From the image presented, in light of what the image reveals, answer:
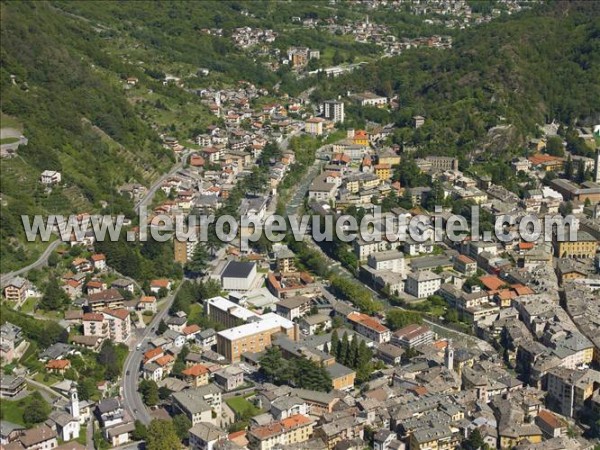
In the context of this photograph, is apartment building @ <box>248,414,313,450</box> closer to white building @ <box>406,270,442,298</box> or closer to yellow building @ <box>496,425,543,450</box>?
yellow building @ <box>496,425,543,450</box>

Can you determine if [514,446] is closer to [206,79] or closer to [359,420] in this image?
[359,420]

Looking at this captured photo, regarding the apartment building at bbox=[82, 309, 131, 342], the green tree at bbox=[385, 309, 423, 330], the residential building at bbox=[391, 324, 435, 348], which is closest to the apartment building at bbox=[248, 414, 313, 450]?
the residential building at bbox=[391, 324, 435, 348]

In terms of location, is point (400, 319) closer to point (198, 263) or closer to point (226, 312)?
point (226, 312)

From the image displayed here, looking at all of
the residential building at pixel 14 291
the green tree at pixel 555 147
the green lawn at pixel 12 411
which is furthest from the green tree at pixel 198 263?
the green tree at pixel 555 147

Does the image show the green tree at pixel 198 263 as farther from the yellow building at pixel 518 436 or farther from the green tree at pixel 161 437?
the yellow building at pixel 518 436

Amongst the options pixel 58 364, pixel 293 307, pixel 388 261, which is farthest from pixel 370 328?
pixel 58 364
